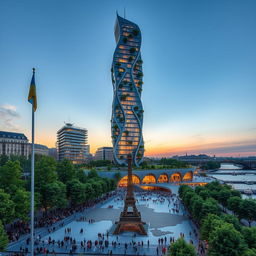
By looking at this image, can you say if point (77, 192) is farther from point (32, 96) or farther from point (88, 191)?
point (32, 96)

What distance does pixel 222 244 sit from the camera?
1856 centimetres

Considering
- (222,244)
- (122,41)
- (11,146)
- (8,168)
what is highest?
(122,41)

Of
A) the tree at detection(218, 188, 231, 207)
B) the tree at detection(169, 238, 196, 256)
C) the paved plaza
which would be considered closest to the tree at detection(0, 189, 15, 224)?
the paved plaza

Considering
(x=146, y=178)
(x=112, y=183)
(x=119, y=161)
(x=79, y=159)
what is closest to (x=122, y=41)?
(x=119, y=161)

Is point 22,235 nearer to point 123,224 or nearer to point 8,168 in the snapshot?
point 8,168

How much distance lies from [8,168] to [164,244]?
84.2ft

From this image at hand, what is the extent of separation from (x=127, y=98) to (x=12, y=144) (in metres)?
84.1

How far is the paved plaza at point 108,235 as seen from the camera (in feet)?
87.3

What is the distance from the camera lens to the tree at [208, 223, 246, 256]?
59.7 ft

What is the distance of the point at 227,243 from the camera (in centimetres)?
1827

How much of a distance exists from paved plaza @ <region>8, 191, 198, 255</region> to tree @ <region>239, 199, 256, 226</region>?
825 cm

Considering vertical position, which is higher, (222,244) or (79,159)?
(79,159)

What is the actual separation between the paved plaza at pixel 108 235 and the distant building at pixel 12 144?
111042mm

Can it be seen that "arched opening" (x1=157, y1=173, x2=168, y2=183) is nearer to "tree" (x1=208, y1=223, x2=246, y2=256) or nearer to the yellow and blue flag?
"tree" (x1=208, y1=223, x2=246, y2=256)
